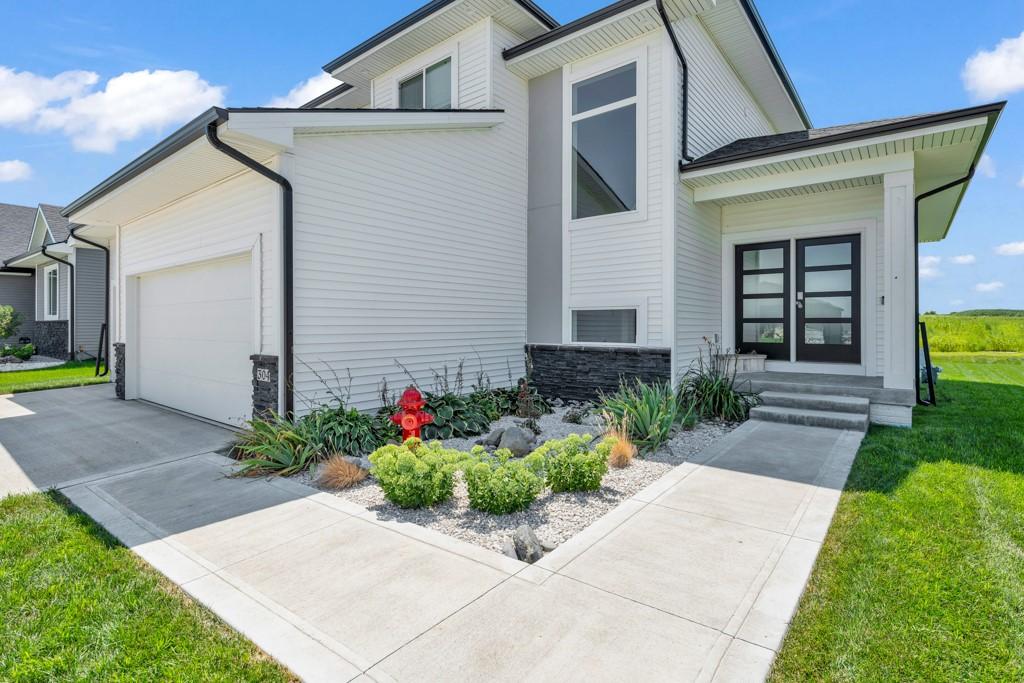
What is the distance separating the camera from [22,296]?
1894cm

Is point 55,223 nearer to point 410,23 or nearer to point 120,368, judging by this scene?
point 120,368

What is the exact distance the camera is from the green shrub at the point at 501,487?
371 cm

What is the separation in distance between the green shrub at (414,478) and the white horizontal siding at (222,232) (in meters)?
2.72

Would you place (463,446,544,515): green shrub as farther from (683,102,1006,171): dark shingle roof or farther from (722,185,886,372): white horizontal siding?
(722,185,886,372): white horizontal siding

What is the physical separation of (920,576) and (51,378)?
1668 cm

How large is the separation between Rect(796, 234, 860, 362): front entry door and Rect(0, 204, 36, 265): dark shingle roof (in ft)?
83.4

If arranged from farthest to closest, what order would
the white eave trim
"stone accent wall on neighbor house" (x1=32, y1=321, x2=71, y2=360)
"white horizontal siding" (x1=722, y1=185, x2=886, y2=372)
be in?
"stone accent wall on neighbor house" (x1=32, y1=321, x2=71, y2=360) < "white horizontal siding" (x1=722, y1=185, x2=886, y2=372) < the white eave trim

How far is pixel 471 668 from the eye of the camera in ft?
6.82

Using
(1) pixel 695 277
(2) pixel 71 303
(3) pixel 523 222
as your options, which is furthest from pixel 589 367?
(2) pixel 71 303

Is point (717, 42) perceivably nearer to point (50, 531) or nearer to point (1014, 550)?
point (1014, 550)

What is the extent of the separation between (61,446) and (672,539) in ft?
23.1

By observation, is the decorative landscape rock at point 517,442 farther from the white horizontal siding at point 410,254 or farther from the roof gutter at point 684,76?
the roof gutter at point 684,76

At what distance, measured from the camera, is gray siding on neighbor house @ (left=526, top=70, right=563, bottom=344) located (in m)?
8.54

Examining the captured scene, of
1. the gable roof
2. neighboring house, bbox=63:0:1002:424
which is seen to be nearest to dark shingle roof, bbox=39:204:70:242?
neighboring house, bbox=63:0:1002:424
